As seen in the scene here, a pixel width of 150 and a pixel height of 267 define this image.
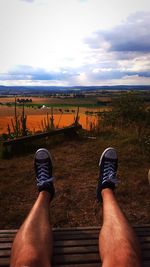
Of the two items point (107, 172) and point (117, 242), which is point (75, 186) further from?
point (117, 242)

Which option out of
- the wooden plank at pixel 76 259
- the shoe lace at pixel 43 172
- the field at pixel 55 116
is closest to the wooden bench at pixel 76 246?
the wooden plank at pixel 76 259

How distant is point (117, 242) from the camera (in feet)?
6.75

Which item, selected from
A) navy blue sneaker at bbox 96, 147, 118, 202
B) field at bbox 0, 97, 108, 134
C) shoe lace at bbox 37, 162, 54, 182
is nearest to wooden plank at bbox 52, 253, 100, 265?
navy blue sneaker at bbox 96, 147, 118, 202

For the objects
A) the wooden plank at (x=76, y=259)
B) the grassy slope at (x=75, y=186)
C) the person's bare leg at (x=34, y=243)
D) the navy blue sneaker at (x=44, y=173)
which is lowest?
the grassy slope at (x=75, y=186)

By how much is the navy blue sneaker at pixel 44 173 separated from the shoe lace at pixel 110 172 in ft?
1.71


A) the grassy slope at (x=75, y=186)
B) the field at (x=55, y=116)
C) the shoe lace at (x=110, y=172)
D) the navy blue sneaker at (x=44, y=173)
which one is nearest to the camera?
the navy blue sneaker at (x=44, y=173)

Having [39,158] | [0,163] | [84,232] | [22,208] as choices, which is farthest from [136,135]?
[84,232]

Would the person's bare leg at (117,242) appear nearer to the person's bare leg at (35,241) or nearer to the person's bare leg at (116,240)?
the person's bare leg at (116,240)

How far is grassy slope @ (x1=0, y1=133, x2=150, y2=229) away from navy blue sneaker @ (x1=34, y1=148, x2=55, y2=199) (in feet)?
3.37

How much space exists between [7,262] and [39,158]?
5.33 ft

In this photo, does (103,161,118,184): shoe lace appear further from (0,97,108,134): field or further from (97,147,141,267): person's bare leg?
(0,97,108,134): field

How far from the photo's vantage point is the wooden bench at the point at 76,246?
6.94ft

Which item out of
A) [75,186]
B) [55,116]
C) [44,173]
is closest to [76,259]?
[44,173]

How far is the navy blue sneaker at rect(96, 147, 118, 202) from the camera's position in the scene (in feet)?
10.3
